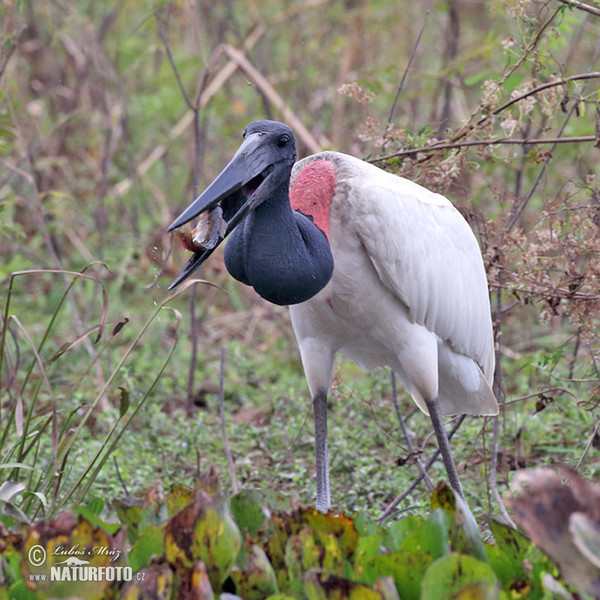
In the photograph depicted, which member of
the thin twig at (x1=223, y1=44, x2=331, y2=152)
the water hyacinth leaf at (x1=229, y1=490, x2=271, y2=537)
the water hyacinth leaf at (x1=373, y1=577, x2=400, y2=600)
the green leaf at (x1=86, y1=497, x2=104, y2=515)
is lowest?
the water hyacinth leaf at (x1=373, y1=577, x2=400, y2=600)

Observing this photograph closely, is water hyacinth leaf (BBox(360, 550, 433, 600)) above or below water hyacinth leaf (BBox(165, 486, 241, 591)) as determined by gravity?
below

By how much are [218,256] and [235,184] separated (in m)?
4.25

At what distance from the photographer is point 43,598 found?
6.98ft

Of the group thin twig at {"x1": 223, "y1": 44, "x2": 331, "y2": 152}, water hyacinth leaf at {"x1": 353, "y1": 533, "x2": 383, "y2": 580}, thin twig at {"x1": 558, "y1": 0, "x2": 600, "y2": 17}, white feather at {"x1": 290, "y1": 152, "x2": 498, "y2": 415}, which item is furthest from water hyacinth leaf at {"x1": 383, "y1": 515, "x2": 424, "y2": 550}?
thin twig at {"x1": 223, "y1": 44, "x2": 331, "y2": 152}

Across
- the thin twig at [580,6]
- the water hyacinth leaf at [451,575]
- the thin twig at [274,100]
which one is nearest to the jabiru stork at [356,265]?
the thin twig at [580,6]

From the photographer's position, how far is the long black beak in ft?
9.82

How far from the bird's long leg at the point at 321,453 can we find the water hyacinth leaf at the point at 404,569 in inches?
61.7

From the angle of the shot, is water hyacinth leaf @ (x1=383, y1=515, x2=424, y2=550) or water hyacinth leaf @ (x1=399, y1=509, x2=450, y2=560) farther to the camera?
water hyacinth leaf @ (x1=383, y1=515, x2=424, y2=550)

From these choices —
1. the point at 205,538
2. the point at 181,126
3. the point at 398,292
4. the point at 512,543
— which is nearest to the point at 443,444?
the point at 398,292

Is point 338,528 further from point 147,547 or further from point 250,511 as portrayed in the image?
point 147,547

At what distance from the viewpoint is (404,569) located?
218 centimetres

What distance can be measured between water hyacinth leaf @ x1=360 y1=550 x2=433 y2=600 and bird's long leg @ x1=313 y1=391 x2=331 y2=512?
5.14ft

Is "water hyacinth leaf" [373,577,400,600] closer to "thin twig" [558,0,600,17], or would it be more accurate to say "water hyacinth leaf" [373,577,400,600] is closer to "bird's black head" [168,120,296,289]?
"bird's black head" [168,120,296,289]

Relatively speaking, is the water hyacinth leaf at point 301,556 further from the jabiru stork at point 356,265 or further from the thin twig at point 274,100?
the thin twig at point 274,100
